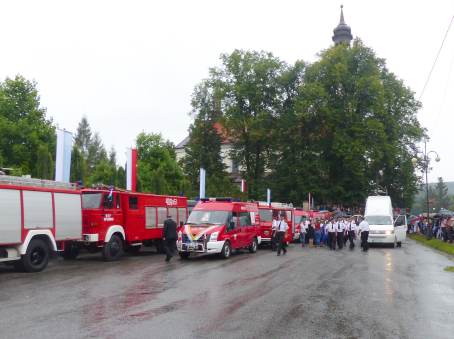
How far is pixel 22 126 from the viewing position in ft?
145

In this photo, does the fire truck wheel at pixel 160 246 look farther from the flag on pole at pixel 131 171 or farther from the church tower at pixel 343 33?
the church tower at pixel 343 33

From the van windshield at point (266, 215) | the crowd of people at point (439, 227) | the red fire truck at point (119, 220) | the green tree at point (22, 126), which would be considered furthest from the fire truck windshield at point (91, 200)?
the green tree at point (22, 126)

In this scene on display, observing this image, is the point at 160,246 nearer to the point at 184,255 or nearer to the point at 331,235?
the point at 184,255

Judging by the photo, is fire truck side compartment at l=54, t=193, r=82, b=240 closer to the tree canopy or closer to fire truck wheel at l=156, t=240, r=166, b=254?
fire truck wheel at l=156, t=240, r=166, b=254

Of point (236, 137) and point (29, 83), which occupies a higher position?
point (29, 83)

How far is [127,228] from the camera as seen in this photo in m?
20.1

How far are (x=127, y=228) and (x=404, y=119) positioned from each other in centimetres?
3585

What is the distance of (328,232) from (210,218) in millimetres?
9659

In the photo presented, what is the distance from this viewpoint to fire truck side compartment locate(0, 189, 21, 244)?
1420 cm

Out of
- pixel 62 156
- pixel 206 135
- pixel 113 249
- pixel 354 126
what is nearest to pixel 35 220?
pixel 113 249

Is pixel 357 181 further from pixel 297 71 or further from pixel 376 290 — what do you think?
pixel 376 290

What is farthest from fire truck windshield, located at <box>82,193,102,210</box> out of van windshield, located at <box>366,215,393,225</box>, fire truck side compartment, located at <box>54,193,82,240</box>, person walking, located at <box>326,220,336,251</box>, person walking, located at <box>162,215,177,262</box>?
van windshield, located at <box>366,215,393,225</box>

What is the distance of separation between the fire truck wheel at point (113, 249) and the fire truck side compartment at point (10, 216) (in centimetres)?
444

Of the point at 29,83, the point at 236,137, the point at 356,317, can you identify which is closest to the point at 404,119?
the point at 236,137
